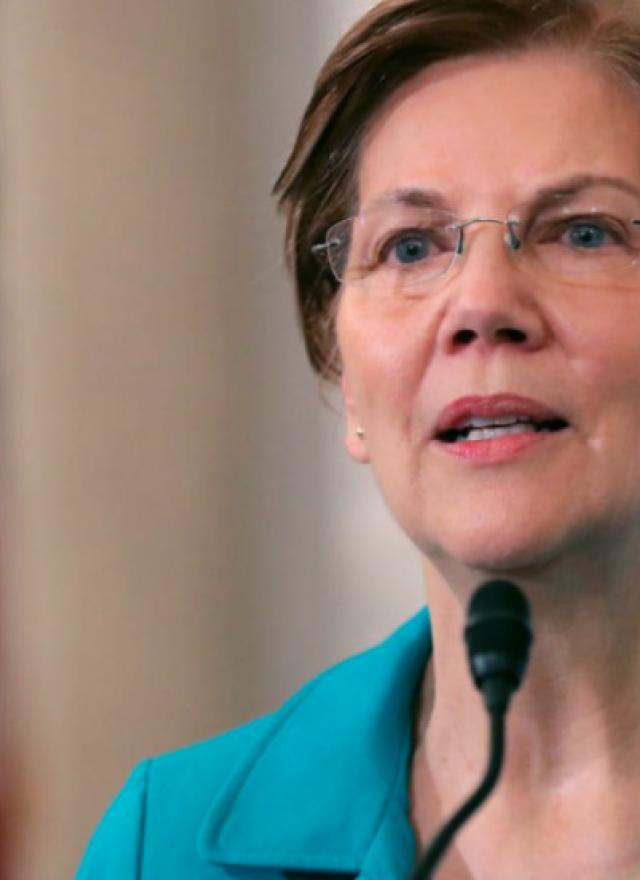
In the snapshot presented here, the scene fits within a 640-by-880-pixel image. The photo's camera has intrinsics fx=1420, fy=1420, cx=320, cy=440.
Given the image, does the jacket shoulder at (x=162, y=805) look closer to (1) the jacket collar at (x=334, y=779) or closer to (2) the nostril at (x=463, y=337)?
(1) the jacket collar at (x=334, y=779)

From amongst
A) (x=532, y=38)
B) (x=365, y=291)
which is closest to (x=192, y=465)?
(x=365, y=291)

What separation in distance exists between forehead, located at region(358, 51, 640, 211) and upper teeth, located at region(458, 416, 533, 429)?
0.71 ft

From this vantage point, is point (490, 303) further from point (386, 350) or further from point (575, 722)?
point (575, 722)

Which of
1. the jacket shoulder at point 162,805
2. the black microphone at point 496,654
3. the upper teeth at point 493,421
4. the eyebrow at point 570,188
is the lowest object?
the jacket shoulder at point 162,805

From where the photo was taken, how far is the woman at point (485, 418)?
1376mm

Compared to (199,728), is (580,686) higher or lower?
higher

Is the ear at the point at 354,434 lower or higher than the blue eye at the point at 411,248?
lower

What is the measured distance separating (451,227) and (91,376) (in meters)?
1.28

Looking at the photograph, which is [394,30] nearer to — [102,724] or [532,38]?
[532,38]

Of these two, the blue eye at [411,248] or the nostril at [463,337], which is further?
the blue eye at [411,248]

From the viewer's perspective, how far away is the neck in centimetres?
145

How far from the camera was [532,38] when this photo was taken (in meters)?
1.51

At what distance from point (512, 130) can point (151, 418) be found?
134 centimetres


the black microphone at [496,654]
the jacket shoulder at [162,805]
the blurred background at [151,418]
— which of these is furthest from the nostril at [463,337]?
the blurred background at [151,418]
